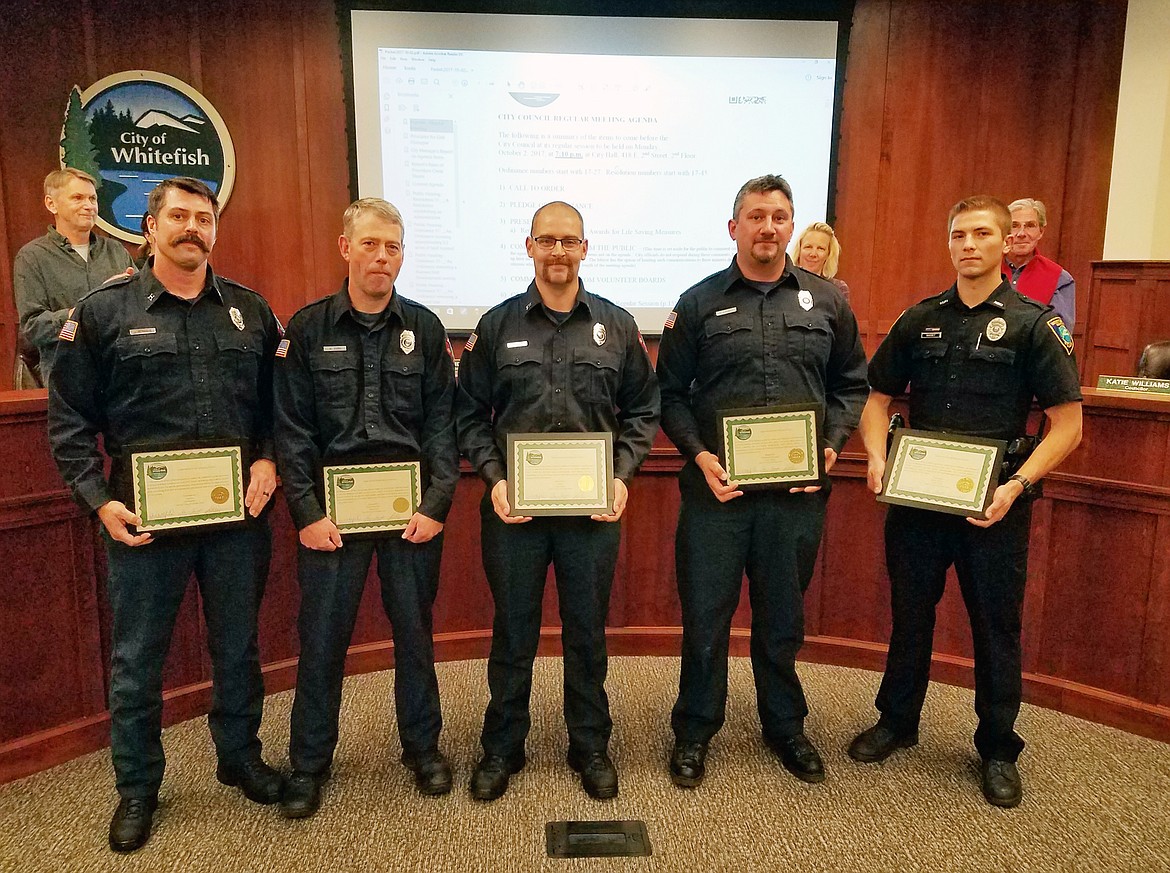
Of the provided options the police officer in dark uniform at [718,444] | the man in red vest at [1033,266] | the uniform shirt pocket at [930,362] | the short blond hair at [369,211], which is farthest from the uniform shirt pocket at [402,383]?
the man in red vest at [1033,266]

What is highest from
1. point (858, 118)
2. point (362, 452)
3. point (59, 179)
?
point (858, 118)

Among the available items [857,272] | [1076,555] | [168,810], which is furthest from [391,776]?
[857,272]

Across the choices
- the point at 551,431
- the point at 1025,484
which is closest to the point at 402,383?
the point at 551,431

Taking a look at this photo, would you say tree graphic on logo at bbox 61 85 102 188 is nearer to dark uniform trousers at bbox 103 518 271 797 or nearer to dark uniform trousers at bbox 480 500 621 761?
dark uniform trousers at bbox 103 518 271 797

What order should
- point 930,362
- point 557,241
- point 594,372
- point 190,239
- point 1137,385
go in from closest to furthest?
point 190,239
point 557,241
point 594,372
point 930,362
point 1137,385

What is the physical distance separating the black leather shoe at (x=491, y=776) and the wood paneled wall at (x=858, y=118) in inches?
117

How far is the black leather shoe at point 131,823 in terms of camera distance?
1.92 metres

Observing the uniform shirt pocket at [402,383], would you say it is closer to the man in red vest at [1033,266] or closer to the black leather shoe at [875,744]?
the black leather shoe at [875,744]

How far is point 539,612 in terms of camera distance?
217cm

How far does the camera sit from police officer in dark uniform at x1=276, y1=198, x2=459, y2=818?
200cm

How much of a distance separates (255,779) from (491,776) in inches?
27.8

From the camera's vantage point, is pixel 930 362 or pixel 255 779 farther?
pixel 930 362

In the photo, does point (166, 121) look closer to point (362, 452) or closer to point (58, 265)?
point (58, 265)

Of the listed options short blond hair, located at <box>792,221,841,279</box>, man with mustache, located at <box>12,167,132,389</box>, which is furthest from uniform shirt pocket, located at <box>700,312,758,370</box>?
man with mustache, located at <box>12,167,132,389</box>
